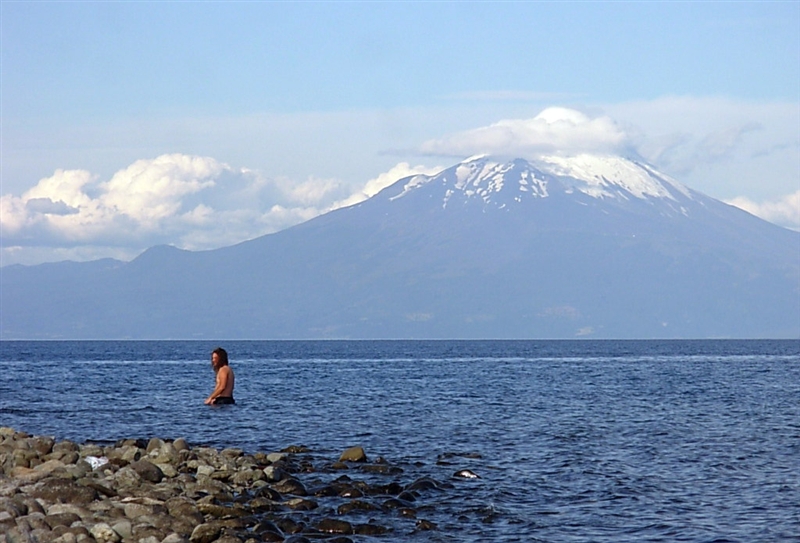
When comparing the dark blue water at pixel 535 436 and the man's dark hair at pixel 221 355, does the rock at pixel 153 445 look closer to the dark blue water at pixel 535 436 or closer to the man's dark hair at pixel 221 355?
the dark blue water at pixel 535 436

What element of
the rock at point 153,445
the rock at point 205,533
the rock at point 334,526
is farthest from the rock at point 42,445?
the rock at point 334,526

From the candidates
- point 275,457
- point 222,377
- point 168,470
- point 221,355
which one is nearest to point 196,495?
point 168,470

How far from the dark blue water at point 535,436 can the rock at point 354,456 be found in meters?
0.91

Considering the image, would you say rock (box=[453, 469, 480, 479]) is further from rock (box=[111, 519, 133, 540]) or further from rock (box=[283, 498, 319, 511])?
rock (box=[111, 519, 133, 540])

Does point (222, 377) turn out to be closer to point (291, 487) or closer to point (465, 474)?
point (465, 474)

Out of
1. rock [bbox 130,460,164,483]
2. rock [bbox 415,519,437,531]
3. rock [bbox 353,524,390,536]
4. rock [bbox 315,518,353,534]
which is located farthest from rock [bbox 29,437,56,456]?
rock [bbox 415,519,437,531]

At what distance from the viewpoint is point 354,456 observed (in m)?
25.4

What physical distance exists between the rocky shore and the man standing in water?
3739 mm

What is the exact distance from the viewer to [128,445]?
83.6 feet

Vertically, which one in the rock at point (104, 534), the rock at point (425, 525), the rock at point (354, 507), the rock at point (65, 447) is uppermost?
the rock at point (65, 447)

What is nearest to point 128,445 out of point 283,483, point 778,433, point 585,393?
point 283,483

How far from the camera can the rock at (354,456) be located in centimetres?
2530

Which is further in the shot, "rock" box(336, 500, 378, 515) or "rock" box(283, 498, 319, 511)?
"rock" box(283, 498, 319, 511)

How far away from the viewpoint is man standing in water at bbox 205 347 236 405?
28975 millimetres
